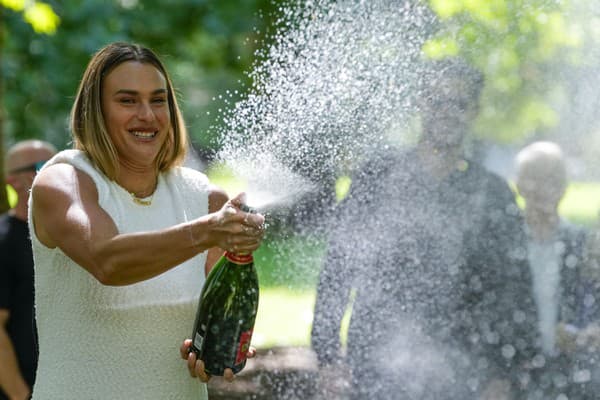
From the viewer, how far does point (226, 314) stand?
2.11 meters

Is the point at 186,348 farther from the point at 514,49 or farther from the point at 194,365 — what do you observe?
the point at 514,49

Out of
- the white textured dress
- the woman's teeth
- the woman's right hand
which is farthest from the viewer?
the woman's teeth

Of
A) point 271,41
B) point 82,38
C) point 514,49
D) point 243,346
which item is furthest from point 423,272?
point 82,38

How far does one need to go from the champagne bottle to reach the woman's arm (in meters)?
0.18

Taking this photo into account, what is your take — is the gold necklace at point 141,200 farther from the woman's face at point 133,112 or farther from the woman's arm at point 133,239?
the woman's arm at point 133,239

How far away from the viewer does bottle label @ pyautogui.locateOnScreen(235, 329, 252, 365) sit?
209 centimetres

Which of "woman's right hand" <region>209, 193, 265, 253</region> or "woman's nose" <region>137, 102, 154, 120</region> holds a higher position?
"woman's nose" <region>137, 102, 154, 120</region>

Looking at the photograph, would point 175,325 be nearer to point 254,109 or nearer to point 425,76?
point 254,109

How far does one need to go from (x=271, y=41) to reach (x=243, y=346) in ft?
10.1

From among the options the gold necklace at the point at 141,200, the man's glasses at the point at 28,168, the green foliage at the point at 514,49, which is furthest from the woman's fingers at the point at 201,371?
the green foliage at the point at 514,49

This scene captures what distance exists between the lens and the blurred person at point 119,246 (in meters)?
1.83

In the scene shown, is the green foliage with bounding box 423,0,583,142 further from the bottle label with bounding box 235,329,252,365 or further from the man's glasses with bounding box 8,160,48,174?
the bottle label with bounding box 235,329,252,365

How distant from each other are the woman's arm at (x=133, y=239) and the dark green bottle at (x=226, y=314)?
0.18 metres

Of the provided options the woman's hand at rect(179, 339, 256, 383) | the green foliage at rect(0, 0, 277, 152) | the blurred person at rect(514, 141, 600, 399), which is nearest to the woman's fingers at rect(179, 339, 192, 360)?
the woman's hand at rect(179, 339, 256, 383)
